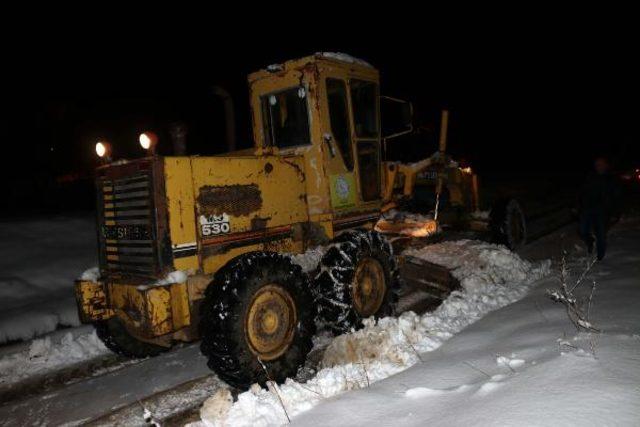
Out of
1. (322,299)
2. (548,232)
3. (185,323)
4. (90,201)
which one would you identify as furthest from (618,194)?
(90,201)

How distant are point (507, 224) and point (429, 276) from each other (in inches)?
105

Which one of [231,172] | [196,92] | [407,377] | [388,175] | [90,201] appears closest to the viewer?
[407,377]

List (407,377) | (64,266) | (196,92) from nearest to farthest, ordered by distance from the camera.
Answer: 1. (407,377)
2. (64,266)
3. (196,92)

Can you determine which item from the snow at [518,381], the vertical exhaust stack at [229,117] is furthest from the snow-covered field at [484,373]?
the vertical exhaust stack at [229,117]

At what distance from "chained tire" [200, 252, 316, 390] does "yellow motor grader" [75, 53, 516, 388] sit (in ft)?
0.03

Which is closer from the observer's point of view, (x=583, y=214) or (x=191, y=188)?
(x=191, y=188)

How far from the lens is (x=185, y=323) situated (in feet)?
13.0

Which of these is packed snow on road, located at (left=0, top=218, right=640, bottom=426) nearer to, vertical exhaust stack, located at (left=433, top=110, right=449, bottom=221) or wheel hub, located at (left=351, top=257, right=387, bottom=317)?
wheel hub, located at (left=351, top=257, right=387, bottom=317)

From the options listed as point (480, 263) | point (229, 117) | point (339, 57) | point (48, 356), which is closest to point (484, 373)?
point (339, 57)

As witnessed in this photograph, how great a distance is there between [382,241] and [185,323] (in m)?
2.49

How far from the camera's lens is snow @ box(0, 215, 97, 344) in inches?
244

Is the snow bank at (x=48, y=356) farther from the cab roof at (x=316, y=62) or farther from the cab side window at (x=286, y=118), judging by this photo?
the cab roof at (x=316, y=62)

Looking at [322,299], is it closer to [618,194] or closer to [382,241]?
[382,241]

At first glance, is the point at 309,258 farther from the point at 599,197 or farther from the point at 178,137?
the point at 599,197
